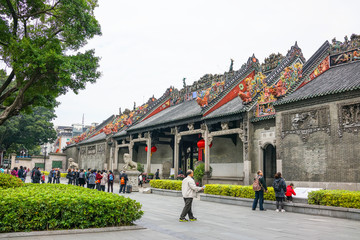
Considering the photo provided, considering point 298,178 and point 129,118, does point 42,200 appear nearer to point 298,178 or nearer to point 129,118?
point 298,178

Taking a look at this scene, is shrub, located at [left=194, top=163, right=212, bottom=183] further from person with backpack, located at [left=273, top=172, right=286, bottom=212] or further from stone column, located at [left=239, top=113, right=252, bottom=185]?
person with backpack, located at [left=273, top=172, right=286, bottom=212]

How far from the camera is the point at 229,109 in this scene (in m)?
19.4

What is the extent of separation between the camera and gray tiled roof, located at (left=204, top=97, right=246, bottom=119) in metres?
18.0

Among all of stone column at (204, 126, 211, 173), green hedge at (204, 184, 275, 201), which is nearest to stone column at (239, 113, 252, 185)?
stone column at (204, 126, 211, 173)

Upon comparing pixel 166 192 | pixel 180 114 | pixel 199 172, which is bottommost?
pixel 166 192

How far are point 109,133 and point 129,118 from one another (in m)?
3.28

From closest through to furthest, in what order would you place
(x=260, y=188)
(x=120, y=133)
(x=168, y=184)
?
(x=260, y=188), (x=168, y=184), (x=120, y=133)

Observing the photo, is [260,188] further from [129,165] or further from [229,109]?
[129,165]

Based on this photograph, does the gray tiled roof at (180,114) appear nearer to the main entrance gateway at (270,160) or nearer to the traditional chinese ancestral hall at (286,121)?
the traditional chinese ancestral hall at (286,121)

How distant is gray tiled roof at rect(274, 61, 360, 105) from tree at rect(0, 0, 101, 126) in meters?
9.00

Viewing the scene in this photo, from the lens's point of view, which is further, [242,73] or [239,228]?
[242,73]

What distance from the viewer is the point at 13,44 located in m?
10.9

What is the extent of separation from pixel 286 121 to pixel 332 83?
2.56 metres

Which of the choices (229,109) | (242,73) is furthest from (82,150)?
(229,109)
